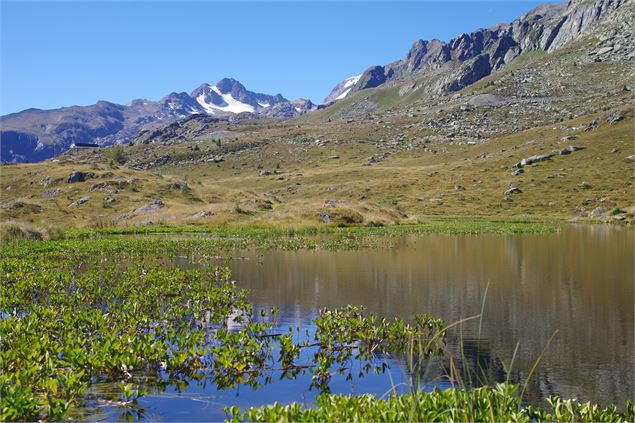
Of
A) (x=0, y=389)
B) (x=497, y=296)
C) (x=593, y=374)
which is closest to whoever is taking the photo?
(x=0, y=389)

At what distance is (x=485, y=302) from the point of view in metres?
21.8

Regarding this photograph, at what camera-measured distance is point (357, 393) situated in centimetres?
1184

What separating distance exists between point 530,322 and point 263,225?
44.7 metres

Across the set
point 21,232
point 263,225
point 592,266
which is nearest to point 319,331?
point 592,266

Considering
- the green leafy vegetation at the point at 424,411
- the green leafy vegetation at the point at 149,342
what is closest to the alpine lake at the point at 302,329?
the green leafy vegetation at the point at 149,342

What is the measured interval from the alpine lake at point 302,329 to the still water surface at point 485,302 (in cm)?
8

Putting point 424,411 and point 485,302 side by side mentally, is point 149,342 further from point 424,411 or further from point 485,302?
point 485,302

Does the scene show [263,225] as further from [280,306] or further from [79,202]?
[280,306]

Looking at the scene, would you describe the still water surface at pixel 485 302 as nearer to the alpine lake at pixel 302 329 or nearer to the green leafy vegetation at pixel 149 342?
the alpine lake at pixel 302 329

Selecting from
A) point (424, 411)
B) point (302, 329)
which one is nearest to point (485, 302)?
point (302, 329)

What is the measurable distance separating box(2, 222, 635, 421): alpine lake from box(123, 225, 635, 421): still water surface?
0.25 feet

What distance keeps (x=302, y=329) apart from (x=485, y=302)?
820 cm

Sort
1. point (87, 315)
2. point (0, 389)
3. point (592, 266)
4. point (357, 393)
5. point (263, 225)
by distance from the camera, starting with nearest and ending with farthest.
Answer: point (0, 389)
point (357, 393)
point (87, 315)
point (592, 266)
point (263, 225)

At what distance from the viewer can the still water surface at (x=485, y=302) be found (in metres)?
12.1
